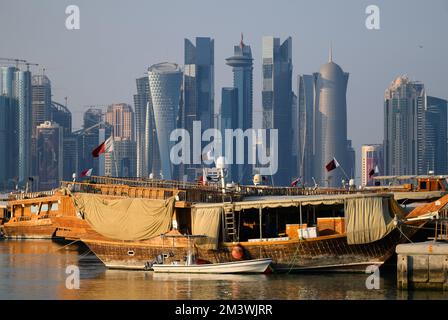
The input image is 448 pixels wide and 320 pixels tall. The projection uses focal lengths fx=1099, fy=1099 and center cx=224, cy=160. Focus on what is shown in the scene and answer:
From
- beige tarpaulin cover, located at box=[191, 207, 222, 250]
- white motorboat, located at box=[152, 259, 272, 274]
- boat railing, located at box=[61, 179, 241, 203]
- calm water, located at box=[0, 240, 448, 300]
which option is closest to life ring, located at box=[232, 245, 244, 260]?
white motorboat, located at box=[152, 259, 272, 274]

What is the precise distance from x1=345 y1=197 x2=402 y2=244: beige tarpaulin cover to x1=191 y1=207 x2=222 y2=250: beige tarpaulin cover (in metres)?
6.93

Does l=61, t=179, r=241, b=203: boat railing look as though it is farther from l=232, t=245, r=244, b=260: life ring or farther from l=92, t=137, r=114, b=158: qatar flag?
l=232, t=245, r=244, b=260: life ring

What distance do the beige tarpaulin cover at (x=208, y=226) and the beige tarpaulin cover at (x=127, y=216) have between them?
1.70m

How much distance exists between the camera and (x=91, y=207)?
201 feet

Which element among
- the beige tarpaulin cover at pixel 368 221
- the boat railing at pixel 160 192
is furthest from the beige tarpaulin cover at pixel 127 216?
the beige tarpaulin cover at pixel 368 221

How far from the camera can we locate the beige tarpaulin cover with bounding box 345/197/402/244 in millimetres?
53344

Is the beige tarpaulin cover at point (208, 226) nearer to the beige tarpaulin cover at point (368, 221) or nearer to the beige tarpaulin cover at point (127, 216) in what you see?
the beige tarpaulin cover at point (127, 216)

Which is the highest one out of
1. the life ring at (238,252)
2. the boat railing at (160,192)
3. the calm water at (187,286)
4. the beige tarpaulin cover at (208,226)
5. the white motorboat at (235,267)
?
the boat railing at (160,192)

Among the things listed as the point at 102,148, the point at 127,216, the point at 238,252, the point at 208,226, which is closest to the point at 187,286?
the point at 238,252

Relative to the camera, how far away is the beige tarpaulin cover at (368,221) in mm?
53344

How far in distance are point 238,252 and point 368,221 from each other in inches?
271

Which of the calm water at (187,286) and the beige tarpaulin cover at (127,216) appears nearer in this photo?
the calm water at (187,286)
